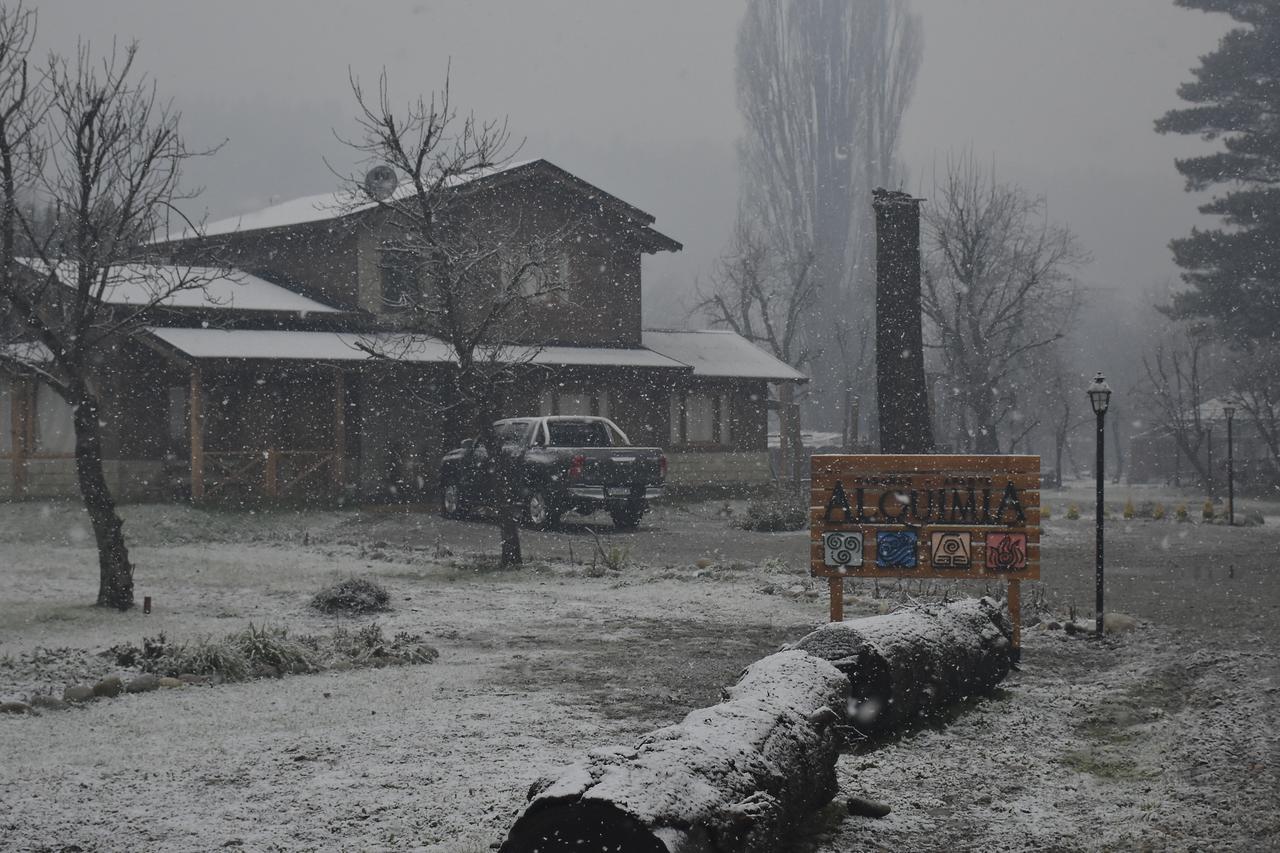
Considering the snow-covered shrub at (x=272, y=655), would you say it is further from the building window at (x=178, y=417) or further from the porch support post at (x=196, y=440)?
the building window at (x=178, y=417)

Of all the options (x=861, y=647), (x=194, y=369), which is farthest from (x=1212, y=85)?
(x=861, y=647)

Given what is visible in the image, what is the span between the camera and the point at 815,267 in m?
59.8

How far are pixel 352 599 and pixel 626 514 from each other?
987 centimetres

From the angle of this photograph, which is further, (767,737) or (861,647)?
(861,647)

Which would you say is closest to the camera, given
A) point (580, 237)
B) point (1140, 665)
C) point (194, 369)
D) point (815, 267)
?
point (1140, 665)

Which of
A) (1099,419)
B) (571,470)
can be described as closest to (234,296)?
(571,470)

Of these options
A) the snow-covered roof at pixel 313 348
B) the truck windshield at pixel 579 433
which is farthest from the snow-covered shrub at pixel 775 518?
the snow-covered roof at pixel 313 348

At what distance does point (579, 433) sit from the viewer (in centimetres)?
2256

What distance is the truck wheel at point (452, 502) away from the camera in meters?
23.5

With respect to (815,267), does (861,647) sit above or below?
below

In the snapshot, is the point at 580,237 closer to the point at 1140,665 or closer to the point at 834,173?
the point at 1140,665

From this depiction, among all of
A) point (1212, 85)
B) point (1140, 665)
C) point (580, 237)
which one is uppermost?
point (1212, 85)

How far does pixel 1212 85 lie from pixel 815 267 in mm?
20875

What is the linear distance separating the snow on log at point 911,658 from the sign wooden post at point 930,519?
0.90 meters
